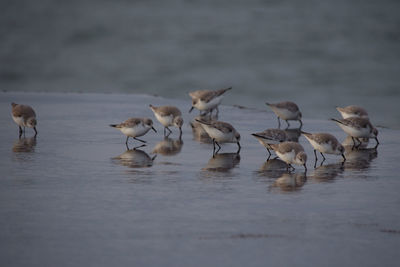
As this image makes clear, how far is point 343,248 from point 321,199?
2285 millimetres

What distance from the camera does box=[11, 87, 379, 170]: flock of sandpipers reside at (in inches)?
502

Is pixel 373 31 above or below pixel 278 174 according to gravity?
above

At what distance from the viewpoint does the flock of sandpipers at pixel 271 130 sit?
1275 cm

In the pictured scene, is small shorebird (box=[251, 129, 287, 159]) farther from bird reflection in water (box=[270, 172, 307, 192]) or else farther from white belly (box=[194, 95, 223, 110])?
white belly (box=[194, 95, 223, 110])

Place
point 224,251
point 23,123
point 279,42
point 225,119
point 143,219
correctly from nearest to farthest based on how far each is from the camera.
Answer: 1. point 224,251
2. point 143,219
3. point 23,123
4. point 225,119
5. point 279,42

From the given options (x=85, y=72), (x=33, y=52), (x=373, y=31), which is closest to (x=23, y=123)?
(x=85, y=72)

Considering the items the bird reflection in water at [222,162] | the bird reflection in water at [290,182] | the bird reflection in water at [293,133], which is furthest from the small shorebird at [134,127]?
the bird reflection in water at [290,182]

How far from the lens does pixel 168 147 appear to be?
580 inches

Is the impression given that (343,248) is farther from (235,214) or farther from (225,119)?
(225,119)

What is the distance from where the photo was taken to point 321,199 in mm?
10070

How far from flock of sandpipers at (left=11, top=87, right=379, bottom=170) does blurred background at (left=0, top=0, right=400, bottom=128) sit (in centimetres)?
538

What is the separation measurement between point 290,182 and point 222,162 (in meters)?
2.12

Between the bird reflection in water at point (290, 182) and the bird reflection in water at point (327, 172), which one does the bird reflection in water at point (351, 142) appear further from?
the bird reflection in water at point (290, 182)

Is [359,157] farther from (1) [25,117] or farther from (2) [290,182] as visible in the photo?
(1) [25,117]
